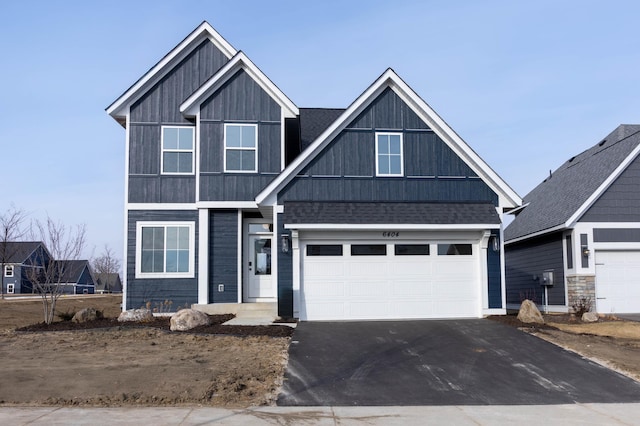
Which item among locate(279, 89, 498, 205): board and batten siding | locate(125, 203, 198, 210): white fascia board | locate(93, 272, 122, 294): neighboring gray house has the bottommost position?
locate(93, 272, 122, 294): neighboring gray house

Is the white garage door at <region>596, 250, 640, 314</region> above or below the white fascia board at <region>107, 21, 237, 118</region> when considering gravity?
below

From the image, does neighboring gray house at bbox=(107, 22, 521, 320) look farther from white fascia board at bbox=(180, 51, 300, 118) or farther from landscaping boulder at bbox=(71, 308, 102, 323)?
landscaping boulder at bbox=(71, 308, 102, 323)

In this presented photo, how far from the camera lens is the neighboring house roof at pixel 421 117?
17266mm

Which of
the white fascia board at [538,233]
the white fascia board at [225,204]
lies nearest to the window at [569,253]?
the white fascia board at [538,233]

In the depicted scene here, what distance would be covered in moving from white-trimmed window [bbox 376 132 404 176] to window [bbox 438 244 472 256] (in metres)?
2.36


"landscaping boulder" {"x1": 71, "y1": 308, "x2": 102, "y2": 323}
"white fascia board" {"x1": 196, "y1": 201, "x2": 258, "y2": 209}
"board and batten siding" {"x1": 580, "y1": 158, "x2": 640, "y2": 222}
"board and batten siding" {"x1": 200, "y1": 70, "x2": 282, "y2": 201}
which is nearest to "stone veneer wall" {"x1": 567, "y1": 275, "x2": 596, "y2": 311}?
"board and batten siding" {"x1": 580, "y1": 158, "x2": 640, "y2": 222}

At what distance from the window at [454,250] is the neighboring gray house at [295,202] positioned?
0.10 feet

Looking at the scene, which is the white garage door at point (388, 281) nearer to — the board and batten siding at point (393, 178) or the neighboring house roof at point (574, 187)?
the board and batten siding at point (393, 178)

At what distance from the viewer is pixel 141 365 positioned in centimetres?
1177

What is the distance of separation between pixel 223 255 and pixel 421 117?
710 centimetres

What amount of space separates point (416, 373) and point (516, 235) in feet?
51.8

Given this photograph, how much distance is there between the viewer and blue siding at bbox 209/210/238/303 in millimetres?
18906

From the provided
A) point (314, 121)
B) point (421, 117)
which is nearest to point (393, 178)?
point (421, 117)

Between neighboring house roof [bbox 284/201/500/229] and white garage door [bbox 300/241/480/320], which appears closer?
neighboring house roof [bbox 284/201/500/229]
